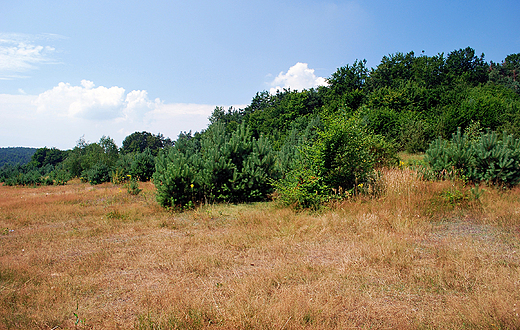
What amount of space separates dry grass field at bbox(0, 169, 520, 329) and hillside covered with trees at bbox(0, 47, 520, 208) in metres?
1.27

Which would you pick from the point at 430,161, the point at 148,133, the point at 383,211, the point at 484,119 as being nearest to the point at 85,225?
the point at 383,211

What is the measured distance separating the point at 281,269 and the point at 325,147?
4440 mm

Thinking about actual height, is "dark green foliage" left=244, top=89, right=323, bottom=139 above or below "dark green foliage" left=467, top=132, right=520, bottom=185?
above

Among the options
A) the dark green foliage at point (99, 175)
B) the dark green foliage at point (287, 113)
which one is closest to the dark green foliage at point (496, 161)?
the dark green foliage at point (99, 175)

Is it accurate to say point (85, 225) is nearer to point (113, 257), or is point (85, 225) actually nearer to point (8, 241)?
point (8, 241)

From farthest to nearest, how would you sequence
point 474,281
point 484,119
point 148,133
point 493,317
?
1. point 148,133
2. point 484,119
3. point 474,281
4. point 493,317

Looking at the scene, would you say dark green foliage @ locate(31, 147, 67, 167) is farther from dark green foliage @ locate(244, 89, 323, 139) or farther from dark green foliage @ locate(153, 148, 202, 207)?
dark green foliage @ locate(153, 148, 202, 207)

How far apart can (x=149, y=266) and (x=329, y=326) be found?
2.85 metres

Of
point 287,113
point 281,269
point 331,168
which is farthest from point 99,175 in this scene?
point 287,113

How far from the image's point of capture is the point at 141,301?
3289 millimetres

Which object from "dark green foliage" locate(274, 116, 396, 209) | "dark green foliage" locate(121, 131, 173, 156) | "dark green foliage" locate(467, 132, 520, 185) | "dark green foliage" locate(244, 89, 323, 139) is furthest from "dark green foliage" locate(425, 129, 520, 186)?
"dark green foliage" locate(121, 131, 173, 156)

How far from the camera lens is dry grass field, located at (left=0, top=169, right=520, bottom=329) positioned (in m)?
2.91

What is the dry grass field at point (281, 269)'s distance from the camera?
9.55 ft

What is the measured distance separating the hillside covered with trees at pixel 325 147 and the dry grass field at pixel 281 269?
50.2 inches
